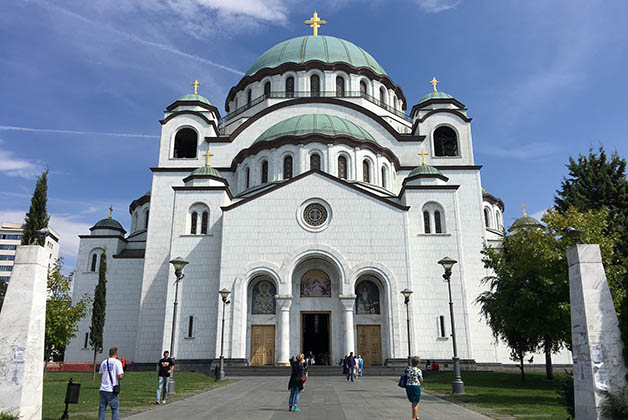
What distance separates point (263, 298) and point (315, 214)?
5.55 meters

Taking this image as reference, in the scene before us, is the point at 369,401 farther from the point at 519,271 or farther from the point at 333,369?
the point at 333,369

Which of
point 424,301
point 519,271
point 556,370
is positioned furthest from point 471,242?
point 519,271

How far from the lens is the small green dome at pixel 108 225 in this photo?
35.5 metres

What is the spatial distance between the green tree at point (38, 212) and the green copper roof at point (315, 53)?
925 inches

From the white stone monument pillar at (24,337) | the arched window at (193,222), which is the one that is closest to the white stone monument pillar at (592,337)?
the white stone monument pillar at (24,337)

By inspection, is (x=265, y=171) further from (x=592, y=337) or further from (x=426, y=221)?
(x=592, y=337)

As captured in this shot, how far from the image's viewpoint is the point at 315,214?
27.2 m

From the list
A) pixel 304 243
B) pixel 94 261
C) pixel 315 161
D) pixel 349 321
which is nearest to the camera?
pixel 349 321

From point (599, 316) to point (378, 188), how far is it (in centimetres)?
2218


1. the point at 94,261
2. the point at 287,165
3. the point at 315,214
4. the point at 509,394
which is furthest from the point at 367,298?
the point at 94,261

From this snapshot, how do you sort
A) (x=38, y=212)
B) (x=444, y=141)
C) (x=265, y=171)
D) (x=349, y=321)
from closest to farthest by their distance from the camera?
(x=38, y=212), (x=349, y=321), (x=265, y=171), (x=444, y=141)

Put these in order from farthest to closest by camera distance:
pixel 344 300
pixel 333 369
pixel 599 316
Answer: pixel 344 300, pixel 333 369, pixel 599 316

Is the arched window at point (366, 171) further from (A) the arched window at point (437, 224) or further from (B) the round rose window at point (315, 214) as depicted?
(B) the round rose window at point (315, 214)

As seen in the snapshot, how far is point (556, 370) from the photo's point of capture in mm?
28781
